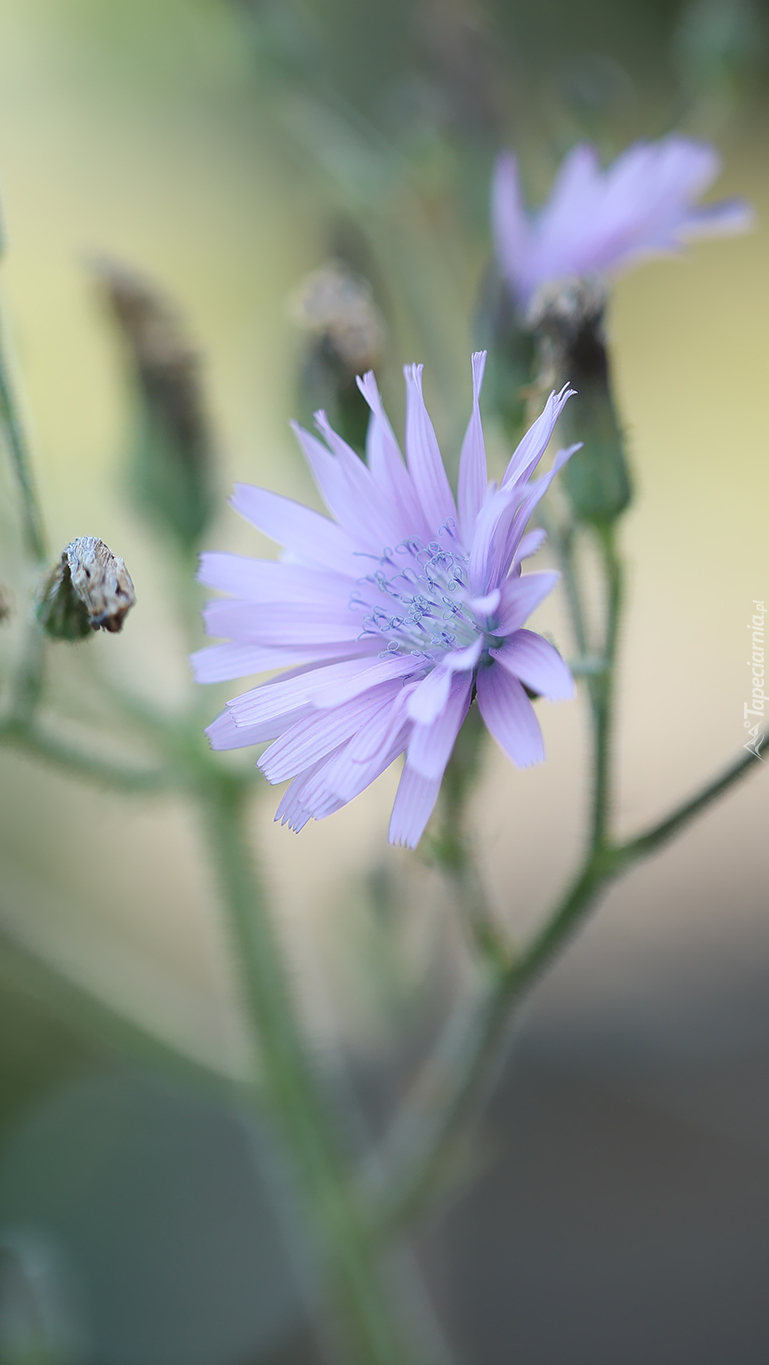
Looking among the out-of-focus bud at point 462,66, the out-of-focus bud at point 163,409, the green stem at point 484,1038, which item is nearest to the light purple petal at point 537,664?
the green stem at point 484,1038

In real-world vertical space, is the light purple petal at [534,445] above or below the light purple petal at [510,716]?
above

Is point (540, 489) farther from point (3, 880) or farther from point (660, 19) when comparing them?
point (660, 19)

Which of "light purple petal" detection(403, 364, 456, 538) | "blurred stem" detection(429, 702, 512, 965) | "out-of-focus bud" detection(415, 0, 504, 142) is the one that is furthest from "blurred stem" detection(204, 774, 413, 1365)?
"out-of-focus bud" detection(415, 0, 504, 142)

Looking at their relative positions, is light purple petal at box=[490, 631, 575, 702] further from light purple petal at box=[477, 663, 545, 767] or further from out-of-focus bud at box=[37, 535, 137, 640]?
out-of-focus bud at box=[37, 535, 137, 640]

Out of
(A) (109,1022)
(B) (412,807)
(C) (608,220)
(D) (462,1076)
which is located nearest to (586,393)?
(C) (608,220)

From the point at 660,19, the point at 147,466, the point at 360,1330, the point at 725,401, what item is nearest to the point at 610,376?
the point at 147,466

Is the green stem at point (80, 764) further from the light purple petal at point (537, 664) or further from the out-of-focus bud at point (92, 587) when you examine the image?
the light purple petal at point (537, 664)
